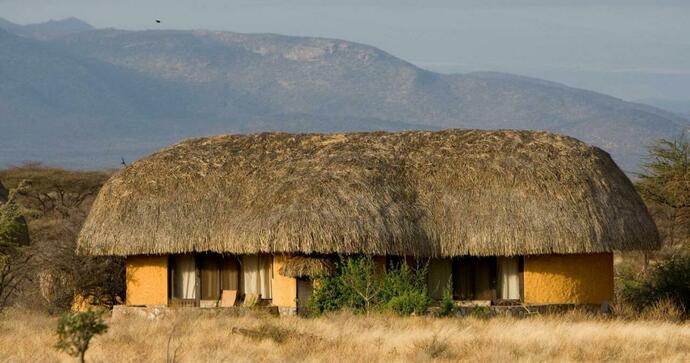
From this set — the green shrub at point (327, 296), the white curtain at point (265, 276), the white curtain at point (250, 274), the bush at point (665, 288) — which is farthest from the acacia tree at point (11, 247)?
the bush at point (665, 288)

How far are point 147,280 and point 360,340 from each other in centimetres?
745

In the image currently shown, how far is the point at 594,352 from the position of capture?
17000 mm

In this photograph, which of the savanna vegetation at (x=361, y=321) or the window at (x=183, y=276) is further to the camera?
the window at (x=183, y=276)

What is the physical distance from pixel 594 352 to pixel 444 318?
13.9ft

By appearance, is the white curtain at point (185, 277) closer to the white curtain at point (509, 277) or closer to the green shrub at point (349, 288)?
the green shrub at point (349, 288)

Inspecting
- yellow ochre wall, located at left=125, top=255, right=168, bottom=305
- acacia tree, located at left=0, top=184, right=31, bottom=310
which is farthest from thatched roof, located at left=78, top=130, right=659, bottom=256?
acacia tree, located at left=0, top=184, right=31, bottom=310

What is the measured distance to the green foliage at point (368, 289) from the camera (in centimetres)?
2164

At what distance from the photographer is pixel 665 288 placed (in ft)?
83.0

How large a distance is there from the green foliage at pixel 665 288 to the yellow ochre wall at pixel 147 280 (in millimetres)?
8302

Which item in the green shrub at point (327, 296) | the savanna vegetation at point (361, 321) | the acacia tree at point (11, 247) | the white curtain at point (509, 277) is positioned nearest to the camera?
the savanna vegetation at point (361, 321)

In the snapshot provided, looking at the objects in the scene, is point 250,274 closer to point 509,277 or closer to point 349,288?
point 349,288

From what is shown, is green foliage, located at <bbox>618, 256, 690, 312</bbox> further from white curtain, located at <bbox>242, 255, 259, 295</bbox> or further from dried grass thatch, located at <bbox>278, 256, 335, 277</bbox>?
white curtain, located at <bbox>242, 255, 259, 295</bbox>

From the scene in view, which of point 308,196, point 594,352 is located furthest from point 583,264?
point 594,352

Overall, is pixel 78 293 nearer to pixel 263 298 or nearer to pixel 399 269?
pixel 263 298
